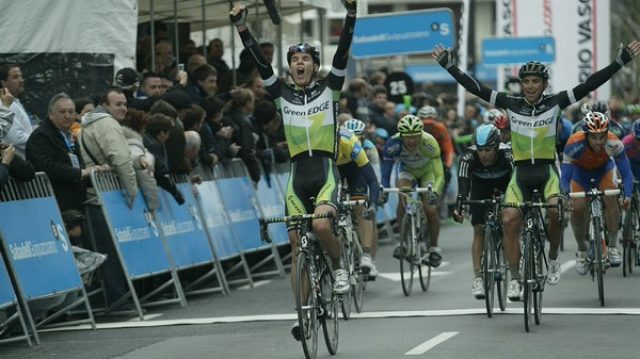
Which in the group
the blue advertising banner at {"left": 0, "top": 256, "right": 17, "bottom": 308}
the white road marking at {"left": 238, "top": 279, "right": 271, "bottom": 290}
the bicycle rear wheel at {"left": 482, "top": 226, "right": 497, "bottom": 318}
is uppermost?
the blue advertising banner at {"left": 0, "top": 256, "right": 17, "bottom": 308}

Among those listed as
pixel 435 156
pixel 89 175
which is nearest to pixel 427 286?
pixel 435 156

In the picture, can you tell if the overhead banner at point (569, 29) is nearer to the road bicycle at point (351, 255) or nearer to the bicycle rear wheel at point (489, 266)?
the road bicycle at point (351, 255)

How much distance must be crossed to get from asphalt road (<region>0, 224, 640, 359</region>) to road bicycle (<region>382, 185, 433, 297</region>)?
176 mm

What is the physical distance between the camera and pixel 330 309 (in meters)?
12.1

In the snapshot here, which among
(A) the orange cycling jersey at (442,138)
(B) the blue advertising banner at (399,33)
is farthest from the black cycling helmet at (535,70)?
(B) the blue advertising banner at (399,33)

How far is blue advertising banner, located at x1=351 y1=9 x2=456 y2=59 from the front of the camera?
30344 millimetres

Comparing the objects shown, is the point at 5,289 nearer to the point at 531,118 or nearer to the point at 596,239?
the point at 531,118

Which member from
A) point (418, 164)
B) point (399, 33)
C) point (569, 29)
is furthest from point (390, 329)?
point (569, 29)

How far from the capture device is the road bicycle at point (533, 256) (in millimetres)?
13258

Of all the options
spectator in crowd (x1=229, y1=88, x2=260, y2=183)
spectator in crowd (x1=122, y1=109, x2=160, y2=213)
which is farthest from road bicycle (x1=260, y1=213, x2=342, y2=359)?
spectator in crowd (x1=229, y1=88, x2=260, y2=183)

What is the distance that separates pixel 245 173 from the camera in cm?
1953

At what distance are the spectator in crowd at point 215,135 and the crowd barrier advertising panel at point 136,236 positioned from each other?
88.3 inches

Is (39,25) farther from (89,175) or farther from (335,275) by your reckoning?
(335,275)

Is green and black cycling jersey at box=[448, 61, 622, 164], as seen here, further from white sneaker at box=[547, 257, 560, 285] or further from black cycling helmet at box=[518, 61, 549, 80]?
white sneaker at box=[547, 257, 560, 285]
